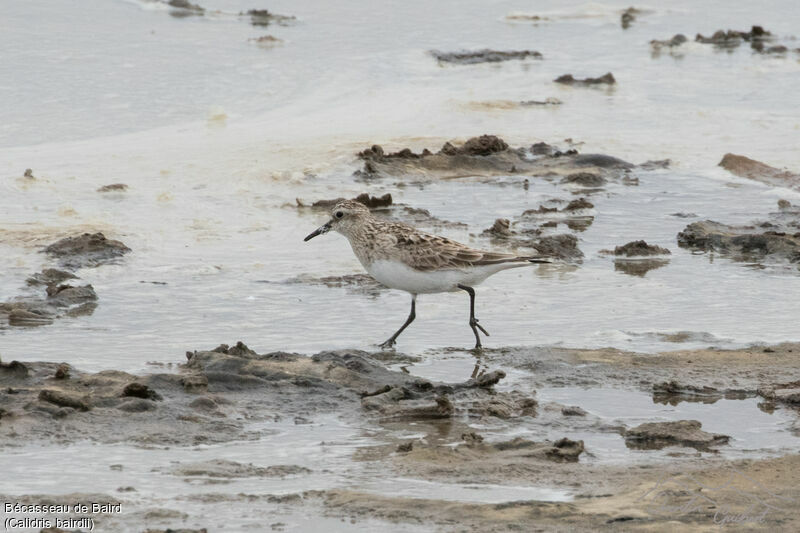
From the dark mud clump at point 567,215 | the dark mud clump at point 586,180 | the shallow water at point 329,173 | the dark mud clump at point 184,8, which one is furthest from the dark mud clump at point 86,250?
the dark mud clump at point 184,8

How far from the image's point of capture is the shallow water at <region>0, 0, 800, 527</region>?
9.52 metres

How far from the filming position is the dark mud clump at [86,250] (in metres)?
11.1

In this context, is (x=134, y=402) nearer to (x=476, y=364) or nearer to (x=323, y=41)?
(x=476, y=364)

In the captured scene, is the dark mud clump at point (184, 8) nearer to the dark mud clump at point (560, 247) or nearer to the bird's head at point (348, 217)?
the dark mud clump at point (560, 247)

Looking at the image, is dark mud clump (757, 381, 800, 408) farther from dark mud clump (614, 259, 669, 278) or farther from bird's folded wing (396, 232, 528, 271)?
dark mud clump (614, 259, 669, 278)

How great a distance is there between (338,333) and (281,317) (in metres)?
0.58

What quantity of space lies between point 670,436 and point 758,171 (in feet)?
26.8

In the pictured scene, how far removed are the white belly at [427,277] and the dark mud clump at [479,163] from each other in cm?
464

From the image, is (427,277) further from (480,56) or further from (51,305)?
(480,56)

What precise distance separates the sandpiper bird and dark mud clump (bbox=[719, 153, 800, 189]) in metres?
5.81

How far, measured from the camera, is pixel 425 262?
964 centimetres

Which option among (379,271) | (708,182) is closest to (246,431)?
(379,271)

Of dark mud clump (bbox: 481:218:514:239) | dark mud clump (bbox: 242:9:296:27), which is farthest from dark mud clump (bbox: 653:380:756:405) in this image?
dark mud clump (bbox: 242:9:296:27)

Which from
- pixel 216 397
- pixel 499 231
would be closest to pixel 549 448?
pixel 216 397
